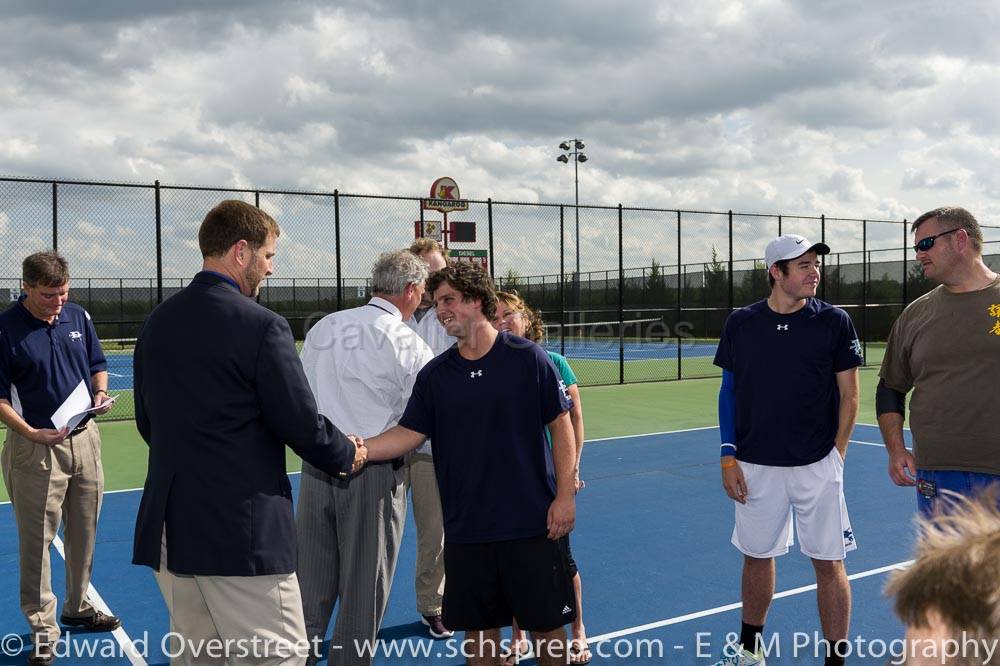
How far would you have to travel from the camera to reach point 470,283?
297 centimetres

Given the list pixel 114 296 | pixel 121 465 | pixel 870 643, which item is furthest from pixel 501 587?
pixel 114 296

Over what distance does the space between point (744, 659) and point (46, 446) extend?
361 centimetres

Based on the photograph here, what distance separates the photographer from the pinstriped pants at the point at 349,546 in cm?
324

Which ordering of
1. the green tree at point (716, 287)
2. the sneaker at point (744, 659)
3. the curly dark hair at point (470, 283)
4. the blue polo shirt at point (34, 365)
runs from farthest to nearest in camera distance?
the green tree at point (716, 287) → the blue polo shirt at point (34, 365) → the sneaker at point (744, 659) → the curly dark hair at point (470, 283)

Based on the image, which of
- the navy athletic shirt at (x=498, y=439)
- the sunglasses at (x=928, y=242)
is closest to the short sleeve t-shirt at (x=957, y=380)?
the sunglasses at (x=928, y=242)

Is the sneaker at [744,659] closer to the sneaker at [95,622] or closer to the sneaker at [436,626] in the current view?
the sneaker at [436,626]

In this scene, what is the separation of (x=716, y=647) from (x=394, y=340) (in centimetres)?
223

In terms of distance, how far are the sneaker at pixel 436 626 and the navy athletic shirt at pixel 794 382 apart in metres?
1.79

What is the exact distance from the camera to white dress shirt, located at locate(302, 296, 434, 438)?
3318mm

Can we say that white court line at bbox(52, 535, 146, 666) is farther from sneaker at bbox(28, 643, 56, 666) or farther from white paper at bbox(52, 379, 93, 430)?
white paper at bbox(52, 379, 93, 430)

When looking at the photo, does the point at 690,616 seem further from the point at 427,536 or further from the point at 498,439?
the point at 498,439

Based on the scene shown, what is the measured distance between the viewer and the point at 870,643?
3.81 meters

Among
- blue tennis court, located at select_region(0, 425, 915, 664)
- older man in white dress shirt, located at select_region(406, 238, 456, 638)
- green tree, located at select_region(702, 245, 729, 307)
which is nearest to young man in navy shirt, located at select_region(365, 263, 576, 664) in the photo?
blue tennis court, located at select_region(0, 425, 915, 664)

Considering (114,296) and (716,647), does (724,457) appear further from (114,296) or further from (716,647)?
(114,296)
